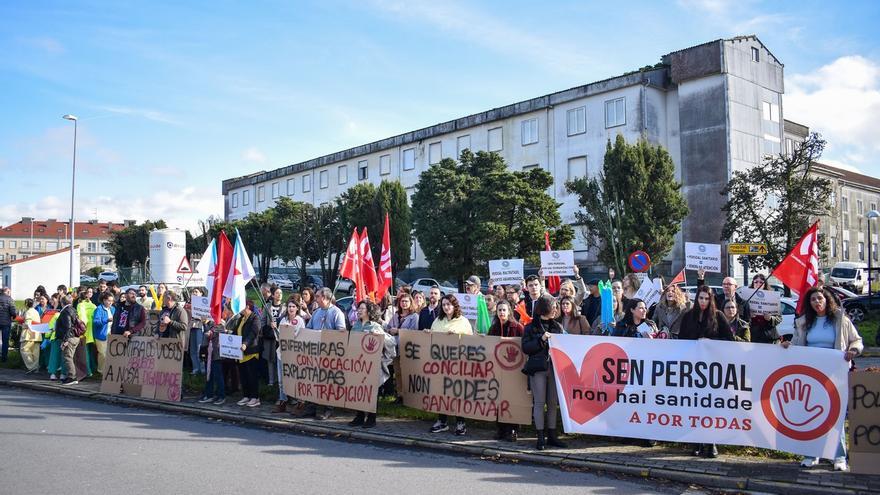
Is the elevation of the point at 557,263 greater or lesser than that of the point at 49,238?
lesser

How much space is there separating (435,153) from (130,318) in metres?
41.2

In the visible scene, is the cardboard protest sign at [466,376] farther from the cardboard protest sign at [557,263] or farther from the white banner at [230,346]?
the cardboard protest sign at [557,263]

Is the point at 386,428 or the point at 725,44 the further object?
the point at 725,44

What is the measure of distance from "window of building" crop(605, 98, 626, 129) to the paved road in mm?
36054

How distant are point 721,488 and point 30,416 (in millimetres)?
9579

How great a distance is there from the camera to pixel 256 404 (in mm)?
11250

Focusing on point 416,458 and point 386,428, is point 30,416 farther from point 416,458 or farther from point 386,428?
point 416,458

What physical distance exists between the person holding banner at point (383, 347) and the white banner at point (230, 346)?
2078mm

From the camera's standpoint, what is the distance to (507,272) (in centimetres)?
1502

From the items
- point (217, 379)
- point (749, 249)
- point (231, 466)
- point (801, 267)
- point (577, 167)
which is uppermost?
point (577, 167)

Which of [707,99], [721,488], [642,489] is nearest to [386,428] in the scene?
[642,489]

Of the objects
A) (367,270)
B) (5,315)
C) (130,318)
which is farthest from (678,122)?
(5,315)

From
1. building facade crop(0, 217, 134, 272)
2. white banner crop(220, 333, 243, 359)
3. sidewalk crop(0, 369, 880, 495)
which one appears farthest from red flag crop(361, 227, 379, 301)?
building facade crop(0, 217, 134, 272)

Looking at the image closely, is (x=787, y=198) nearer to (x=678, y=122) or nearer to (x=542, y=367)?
(x=678, y=122)
